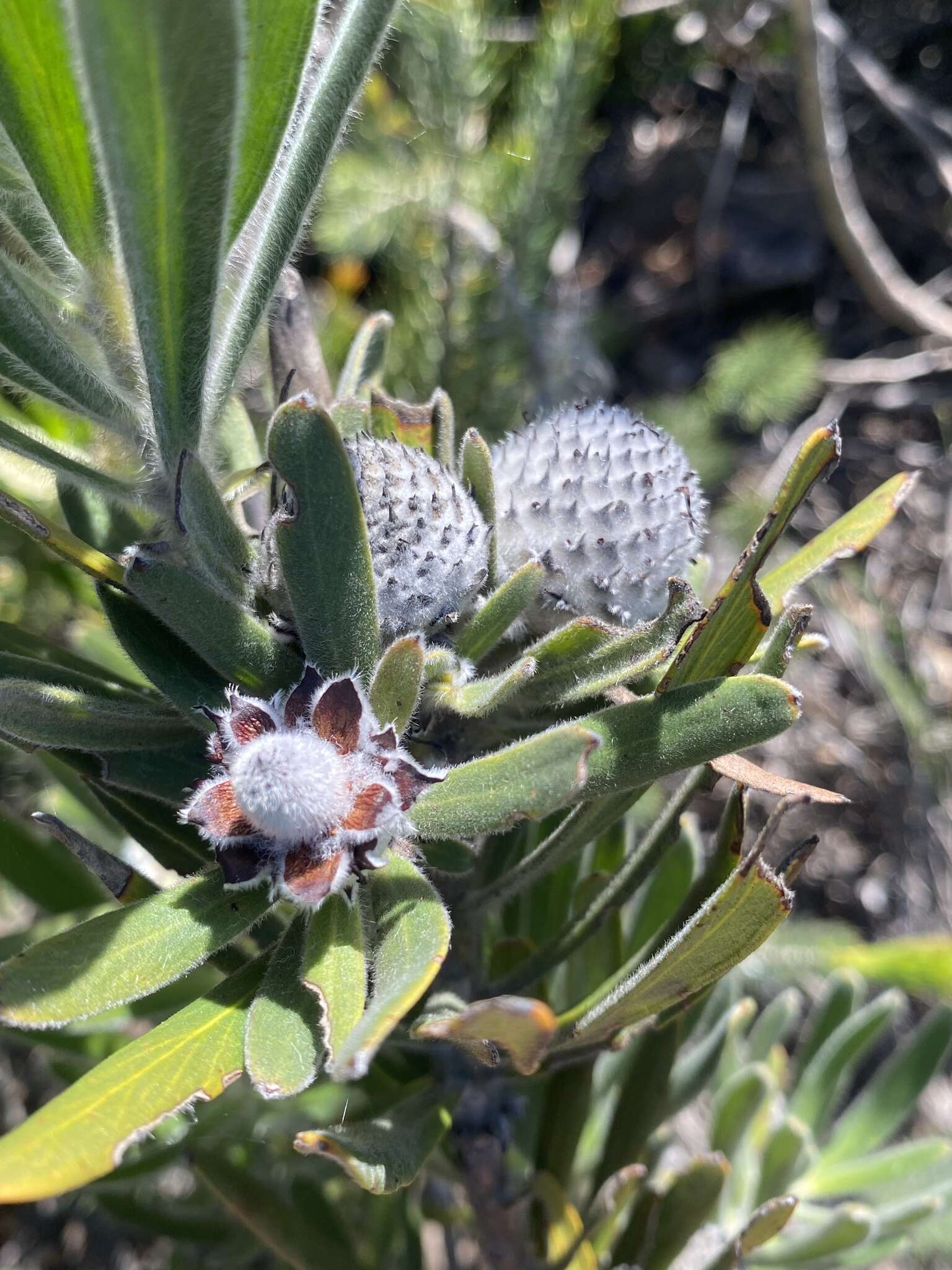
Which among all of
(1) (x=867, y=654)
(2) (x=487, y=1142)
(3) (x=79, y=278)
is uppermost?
(3) (x=79, y=278)

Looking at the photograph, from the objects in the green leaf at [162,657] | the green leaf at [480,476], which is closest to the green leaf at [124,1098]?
the green leaf at [162,657]

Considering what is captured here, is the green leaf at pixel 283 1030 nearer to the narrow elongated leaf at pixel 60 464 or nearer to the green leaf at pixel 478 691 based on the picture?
the green leaf at pixel 478 691

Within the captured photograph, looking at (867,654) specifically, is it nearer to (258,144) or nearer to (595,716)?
(595,716)

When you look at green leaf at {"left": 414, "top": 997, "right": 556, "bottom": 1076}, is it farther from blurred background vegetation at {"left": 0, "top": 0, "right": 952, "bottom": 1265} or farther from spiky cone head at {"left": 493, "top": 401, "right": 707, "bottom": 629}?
blurred background vegetation at {"left": 0, "top": 0, "right": 952, "bottom": 1265}

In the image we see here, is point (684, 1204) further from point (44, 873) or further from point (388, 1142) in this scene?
point (44, 873)

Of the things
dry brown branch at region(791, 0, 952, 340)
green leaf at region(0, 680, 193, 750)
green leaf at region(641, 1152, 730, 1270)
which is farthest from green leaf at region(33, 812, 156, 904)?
dry brown branch at region(791, 0, 952, 340)

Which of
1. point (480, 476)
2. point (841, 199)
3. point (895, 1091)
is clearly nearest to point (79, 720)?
point (480, 476)

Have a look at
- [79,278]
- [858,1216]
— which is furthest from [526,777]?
[858,1216]
